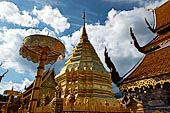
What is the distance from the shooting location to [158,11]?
9.49 m

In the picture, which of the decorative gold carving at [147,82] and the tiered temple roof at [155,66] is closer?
the decorative gold carving at [147,82]

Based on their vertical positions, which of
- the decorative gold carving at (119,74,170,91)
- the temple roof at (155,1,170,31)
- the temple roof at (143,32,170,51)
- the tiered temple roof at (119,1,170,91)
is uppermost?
the temple roof at (155,1,170,31)

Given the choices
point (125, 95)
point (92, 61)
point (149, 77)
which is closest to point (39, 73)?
point (125, 95)

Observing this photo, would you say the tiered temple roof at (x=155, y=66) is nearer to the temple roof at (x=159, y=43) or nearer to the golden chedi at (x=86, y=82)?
the temple roof at (x=159, y=43)

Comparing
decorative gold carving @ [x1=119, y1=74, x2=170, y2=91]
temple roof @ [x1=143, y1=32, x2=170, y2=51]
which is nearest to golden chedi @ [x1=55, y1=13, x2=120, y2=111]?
decorative gold carving @ [x1=119, y1=74, x2=170, y2=91]

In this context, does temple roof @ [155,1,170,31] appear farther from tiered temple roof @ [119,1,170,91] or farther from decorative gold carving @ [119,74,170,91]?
decorative gold carving @ [119,74,170,91]

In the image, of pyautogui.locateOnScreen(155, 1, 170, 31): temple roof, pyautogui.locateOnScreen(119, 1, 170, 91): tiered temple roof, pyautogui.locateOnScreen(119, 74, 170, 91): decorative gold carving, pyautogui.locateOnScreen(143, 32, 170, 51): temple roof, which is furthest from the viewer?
pyautogui.locateOnScreen(155, 1, 170, 31): temple roof

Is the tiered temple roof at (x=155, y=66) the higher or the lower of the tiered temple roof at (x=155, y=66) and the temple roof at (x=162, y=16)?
the lower

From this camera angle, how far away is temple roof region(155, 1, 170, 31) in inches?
312

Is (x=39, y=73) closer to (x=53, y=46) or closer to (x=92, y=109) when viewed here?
(x=53, y=46)

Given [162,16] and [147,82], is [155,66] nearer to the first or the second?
[147,82]

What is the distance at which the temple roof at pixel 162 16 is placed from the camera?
7934 mm

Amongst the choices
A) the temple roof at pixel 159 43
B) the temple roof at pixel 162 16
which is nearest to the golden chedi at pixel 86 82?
the temple roof at pixel 159 43

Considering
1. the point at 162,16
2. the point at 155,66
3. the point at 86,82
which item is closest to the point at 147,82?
the point at 155,66
